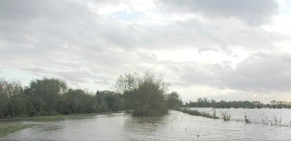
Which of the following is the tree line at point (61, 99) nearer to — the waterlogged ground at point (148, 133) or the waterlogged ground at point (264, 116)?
the waterlogged ground at point (264, 116)

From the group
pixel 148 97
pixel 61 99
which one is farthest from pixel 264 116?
pixel 61 99

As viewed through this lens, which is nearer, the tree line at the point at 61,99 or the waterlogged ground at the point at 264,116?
the waterlogged ground at the point at 264,116

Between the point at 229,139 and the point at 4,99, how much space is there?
1809 inches

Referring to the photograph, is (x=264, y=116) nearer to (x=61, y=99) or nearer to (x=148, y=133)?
(x=148, y=133)

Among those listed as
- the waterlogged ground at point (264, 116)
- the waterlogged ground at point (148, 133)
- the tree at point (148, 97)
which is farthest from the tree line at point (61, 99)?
the waterlogged ground at point (148, 133)

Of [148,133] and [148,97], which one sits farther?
[148,97]

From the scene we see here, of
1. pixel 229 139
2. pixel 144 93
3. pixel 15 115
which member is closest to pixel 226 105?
pixel 144 93

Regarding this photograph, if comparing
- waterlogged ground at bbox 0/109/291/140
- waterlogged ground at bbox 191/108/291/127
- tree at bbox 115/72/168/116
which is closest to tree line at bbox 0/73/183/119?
tree at bbox 115/72/168/116

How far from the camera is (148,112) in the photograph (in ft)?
196

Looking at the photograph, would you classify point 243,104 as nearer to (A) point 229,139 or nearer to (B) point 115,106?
(B) point 115,106

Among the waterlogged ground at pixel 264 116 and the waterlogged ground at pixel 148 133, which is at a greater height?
the waterlogged ground at pixel 264 116

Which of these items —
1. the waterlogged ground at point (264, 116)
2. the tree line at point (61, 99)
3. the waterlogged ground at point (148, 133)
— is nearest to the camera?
the waterlogged ground at point (148, 133)

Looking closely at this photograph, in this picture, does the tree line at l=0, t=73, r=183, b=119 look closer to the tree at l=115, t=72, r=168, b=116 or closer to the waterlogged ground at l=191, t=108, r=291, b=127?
the tree at l=115, t=72, r=168, b=116

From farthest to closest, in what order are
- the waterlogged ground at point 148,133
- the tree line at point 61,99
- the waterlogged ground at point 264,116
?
the tree line at point 61,99 → the waterlogged ground at point 264,116 → the waterlogged ground at point 148,133
